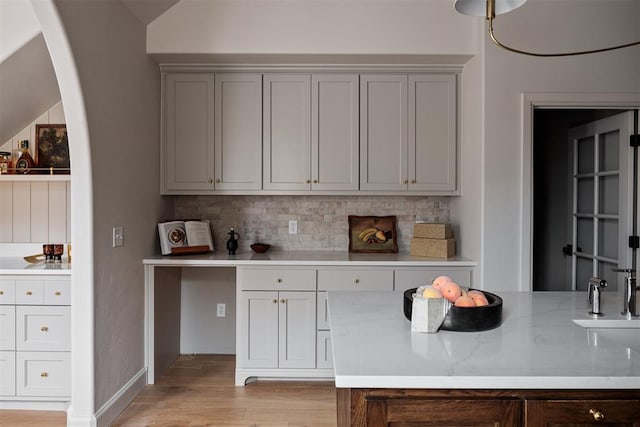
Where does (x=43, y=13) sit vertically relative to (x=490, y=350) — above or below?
above

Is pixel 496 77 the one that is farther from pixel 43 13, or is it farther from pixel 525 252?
pixel 43 13

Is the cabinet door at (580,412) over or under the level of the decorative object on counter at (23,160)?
under

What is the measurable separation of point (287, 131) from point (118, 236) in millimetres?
1453

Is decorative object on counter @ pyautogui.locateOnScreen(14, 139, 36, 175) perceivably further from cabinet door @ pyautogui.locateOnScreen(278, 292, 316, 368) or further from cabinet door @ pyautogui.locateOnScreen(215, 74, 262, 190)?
cabinet door @ pyautogui.locateOnScreen(278, 292, 316, 368)

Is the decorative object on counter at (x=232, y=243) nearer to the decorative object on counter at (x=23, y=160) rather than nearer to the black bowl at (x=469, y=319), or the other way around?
the decorative object on counter at (x=23, y=160)

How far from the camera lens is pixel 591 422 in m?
1.28

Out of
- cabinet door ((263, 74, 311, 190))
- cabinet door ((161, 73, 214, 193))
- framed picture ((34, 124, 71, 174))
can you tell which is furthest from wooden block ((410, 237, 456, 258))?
framed picture ((34, 124, 71, 174))

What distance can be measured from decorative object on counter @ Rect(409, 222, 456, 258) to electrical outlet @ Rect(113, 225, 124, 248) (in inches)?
81.7

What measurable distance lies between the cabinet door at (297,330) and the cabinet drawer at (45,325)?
135 centimetres

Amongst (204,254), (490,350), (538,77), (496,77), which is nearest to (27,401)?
(204,254)

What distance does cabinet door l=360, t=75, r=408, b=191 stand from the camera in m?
3.62

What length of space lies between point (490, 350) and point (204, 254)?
2.62 meters

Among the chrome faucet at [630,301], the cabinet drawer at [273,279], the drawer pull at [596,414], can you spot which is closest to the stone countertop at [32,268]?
the cabinet drawer at [273,279]

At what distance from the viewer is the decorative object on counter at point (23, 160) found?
3.32m
